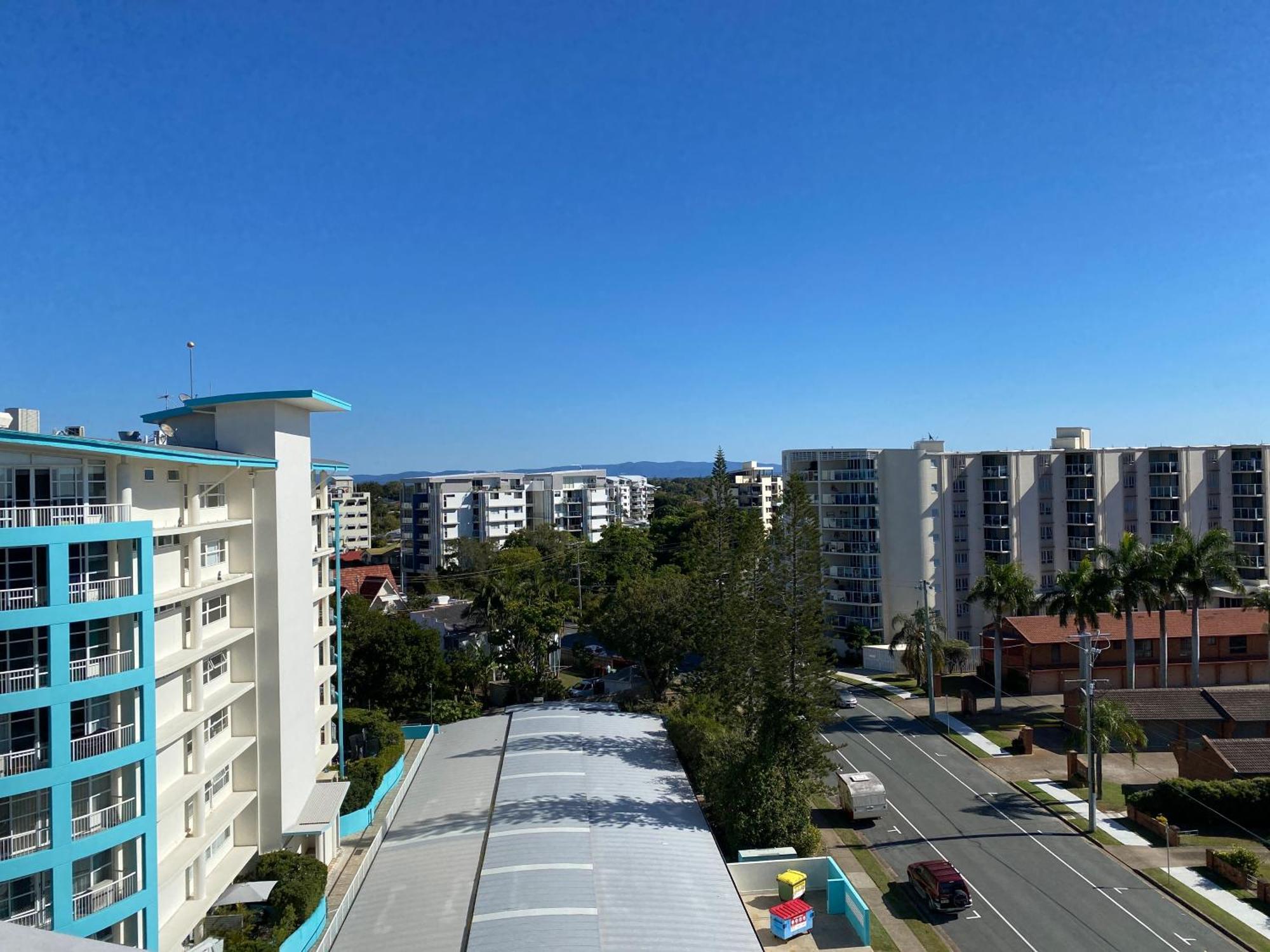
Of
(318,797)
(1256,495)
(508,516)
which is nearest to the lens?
(318,797)

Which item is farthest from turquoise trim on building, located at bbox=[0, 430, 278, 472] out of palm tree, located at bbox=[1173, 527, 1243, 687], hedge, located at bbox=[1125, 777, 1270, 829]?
palm tree, located at bbox=[1173, 527, 1243, 687]

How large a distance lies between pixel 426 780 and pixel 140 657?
1499 cm

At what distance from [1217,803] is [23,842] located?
106ft

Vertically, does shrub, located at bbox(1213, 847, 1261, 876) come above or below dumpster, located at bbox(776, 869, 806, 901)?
below

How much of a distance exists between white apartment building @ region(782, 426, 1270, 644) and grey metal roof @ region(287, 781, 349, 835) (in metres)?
35.5

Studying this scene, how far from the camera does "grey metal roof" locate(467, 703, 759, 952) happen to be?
59.7 ft

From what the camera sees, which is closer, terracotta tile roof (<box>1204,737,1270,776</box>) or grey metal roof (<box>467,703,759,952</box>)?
grey metal roof (<box>467,703,759,952</box>)

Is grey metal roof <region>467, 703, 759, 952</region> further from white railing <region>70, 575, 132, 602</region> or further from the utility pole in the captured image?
the utility pole

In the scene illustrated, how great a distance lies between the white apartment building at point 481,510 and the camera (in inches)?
3620

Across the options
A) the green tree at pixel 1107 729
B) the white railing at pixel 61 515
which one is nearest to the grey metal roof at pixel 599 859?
the white railing at pixel 61 515

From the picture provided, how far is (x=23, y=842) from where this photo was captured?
1497 centimetres

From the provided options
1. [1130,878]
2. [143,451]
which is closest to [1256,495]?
[1130,878]

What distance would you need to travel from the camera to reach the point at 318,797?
2559 cm

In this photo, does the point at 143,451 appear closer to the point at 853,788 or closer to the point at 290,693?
the point at 290,693
